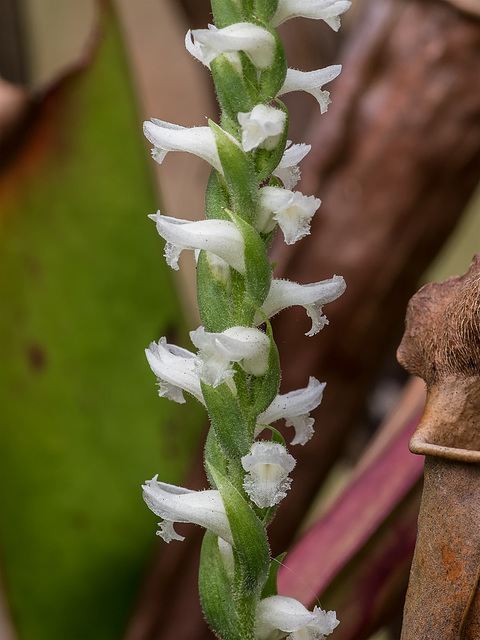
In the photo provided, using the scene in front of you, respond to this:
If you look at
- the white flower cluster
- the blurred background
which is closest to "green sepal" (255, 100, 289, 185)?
the white flower cluster

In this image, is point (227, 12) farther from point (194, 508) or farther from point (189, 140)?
point (194, 508)

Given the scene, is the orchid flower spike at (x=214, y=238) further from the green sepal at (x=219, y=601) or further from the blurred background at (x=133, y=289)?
the blurred background at (x=133, y=289)

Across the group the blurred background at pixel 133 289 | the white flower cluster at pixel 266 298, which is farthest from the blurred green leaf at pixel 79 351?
the white flower cluster at pixel 266 298

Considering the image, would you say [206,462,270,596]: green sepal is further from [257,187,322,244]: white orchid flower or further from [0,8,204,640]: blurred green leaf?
[0,8,204,640]: blurred green leaf

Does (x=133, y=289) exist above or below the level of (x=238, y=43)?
below

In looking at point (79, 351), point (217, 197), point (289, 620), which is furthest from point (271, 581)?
point (79, 351)

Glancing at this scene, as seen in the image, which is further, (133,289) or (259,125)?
(133,289)

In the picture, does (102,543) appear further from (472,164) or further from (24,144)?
(472,164)
